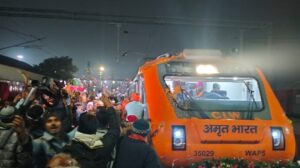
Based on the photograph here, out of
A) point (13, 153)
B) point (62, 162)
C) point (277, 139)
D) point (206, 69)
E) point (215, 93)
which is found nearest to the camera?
point (62, 162)

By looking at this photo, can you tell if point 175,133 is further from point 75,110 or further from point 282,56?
point 282,56

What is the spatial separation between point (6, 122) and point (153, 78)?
119 inches

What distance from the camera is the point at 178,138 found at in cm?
620

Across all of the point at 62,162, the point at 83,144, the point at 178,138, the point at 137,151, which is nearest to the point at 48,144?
the point at 83,144

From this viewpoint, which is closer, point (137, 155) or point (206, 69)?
point (137, 155)

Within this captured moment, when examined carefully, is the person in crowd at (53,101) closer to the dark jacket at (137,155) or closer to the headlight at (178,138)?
the headlight at (178,138)

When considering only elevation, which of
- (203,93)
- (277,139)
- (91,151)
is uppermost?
(203,93)

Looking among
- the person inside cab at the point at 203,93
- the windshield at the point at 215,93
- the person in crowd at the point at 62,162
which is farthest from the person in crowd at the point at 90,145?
the person inside cab at the point at 203,93

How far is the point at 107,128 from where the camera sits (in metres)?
4.86

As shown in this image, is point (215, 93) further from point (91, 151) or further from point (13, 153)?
point (13, 153)

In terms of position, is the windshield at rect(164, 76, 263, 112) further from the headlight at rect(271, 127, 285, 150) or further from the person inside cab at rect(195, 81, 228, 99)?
the headlight at rect(271, 127, 285, 150)

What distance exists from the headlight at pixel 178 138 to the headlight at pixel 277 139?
142 centimetres

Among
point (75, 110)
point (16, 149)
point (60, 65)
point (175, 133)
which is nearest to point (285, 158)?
point (175, 133)

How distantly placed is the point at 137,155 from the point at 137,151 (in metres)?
0.04
